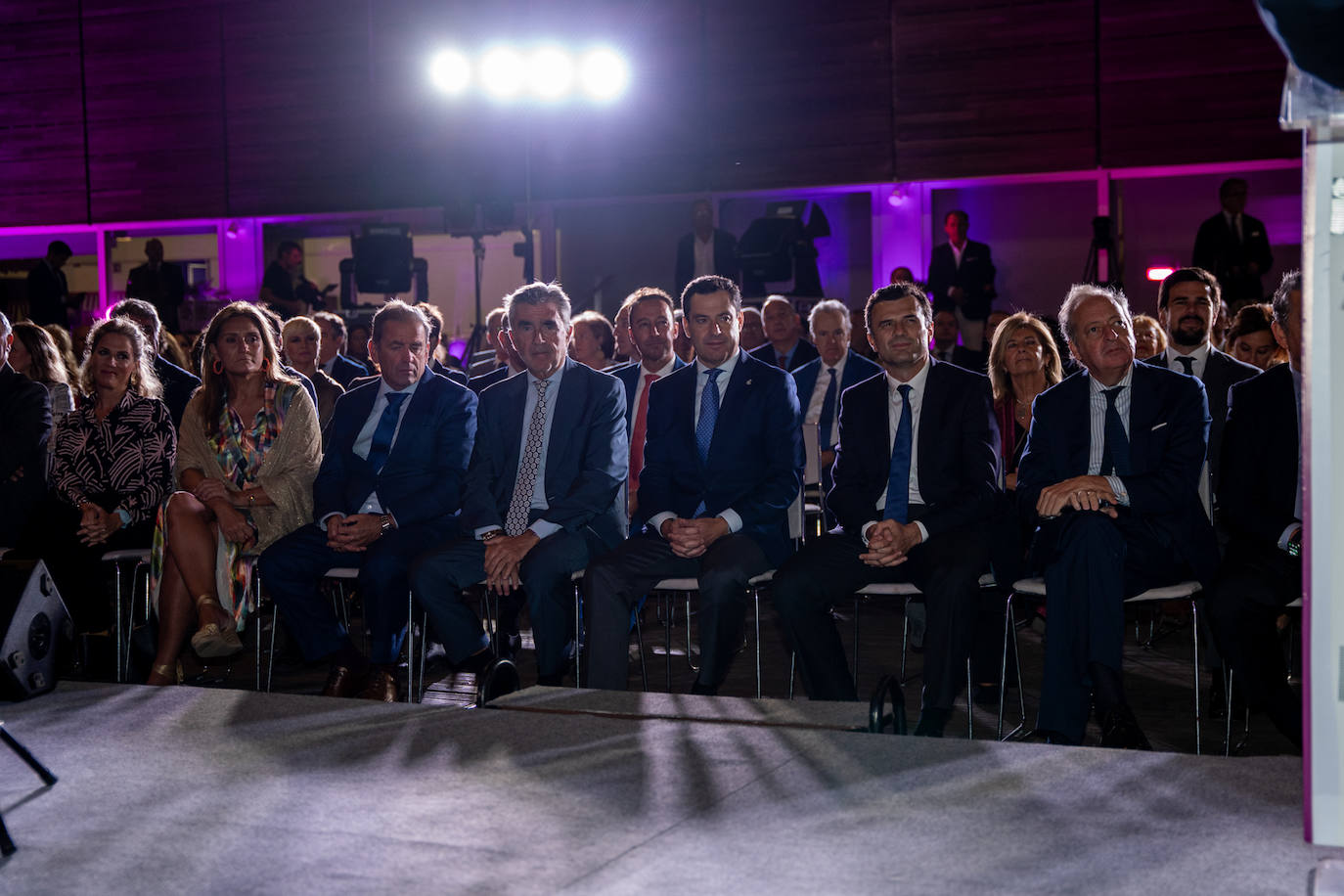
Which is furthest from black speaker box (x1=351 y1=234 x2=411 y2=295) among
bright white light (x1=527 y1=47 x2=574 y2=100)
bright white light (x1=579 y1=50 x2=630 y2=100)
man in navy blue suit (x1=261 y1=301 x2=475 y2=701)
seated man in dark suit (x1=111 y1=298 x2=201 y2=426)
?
man in navy blue suit (x1=261 y1=301 x2=475 y2=701)

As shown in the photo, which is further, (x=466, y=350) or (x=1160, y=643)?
(x=466, y=350)

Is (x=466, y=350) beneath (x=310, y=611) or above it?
above

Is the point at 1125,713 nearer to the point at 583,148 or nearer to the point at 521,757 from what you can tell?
the point at 521,757

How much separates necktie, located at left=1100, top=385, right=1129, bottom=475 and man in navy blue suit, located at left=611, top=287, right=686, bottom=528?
1.62 m

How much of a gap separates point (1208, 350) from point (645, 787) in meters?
2.95

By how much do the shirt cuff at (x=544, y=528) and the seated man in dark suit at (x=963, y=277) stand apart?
17.8 ft

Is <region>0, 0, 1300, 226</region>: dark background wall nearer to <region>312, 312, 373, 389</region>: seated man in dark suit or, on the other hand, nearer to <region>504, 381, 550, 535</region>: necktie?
<region>312, 312, 373, 389</region>: seated man in dark suit

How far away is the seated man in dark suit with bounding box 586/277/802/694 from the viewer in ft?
12.4

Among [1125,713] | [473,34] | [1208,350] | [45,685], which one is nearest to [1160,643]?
[1208,350]

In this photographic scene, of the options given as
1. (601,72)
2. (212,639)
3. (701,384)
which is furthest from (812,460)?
(601,72)

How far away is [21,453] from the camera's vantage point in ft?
15.0

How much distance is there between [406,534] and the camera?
4152 millimetres

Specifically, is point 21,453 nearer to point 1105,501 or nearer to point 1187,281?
point 1105,501

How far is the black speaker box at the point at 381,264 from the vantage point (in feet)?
30.6
